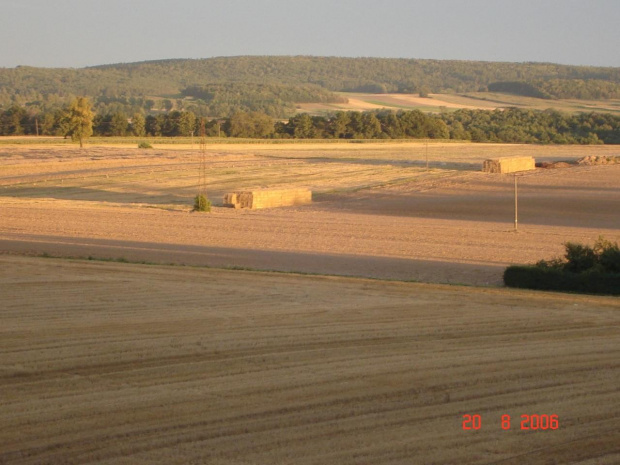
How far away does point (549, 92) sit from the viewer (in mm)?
143875

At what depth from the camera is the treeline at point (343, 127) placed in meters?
79.2

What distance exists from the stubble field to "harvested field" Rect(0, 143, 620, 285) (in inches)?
7.7

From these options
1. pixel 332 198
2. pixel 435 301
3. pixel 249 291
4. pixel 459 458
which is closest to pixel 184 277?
pixel 249 291

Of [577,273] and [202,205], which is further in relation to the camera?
[202,205]

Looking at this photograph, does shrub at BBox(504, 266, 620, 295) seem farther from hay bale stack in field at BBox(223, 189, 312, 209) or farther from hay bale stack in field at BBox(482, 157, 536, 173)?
hay bale stack in field at BBox(482, 157, 536, 173)

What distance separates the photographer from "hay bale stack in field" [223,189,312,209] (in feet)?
103

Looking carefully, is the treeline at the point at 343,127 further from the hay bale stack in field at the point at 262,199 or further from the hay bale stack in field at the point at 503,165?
the hay bale stack in field at the point at 262,199

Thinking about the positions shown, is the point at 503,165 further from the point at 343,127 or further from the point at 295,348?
the point at 343,127

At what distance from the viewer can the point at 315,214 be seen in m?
30.0

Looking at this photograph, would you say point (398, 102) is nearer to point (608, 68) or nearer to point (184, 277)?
point (608, 68)

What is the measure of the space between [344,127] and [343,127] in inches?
4.7
